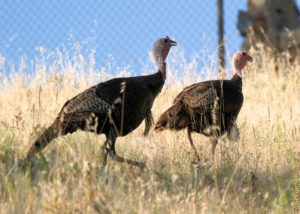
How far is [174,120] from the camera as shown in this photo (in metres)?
4.25

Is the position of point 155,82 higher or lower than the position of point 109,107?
higher

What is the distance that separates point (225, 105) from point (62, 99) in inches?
97.9

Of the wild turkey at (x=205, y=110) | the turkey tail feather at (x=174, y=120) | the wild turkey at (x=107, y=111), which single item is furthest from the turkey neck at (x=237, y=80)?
the wild turkey at (x=107, y=111)

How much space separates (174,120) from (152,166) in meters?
0.62

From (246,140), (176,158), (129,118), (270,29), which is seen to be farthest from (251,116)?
(270,29)

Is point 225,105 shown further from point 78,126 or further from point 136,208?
point 136,208

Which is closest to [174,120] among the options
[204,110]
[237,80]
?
[204,110]

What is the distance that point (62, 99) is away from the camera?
6.09 metres

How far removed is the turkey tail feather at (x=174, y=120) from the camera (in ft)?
14.0

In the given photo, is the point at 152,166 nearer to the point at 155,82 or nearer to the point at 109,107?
the point at 109,107

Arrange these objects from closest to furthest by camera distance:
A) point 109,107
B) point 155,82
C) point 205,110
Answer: point 109,107 < point 155,82 < point 205,110

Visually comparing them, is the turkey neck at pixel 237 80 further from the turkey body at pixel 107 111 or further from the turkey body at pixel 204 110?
the turkey body at pixel 107 111

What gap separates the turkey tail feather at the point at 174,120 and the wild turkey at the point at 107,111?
0.88 feet

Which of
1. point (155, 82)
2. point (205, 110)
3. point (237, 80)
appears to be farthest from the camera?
point (237, 80)
